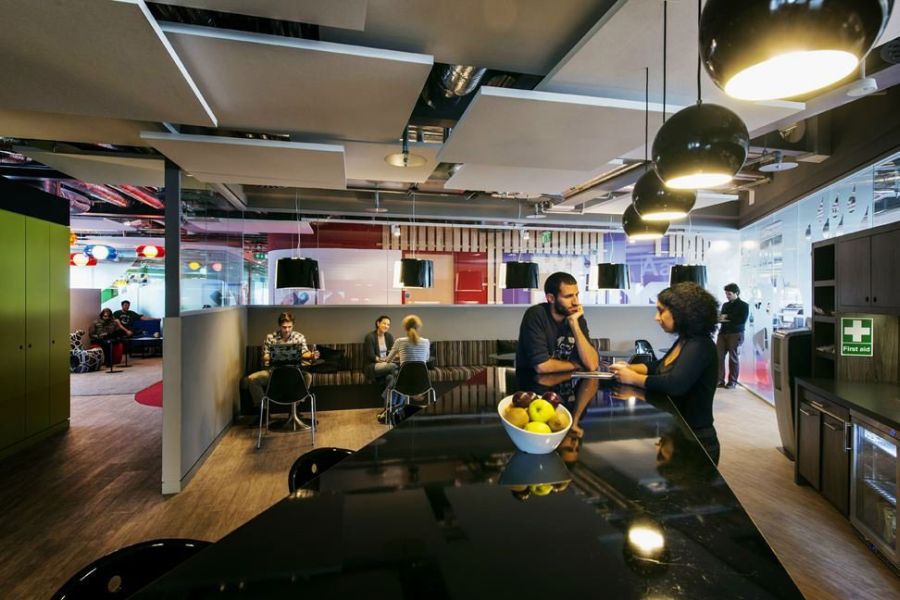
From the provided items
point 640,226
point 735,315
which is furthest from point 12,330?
point 735,315

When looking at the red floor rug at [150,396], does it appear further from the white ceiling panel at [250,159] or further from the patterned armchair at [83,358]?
the white ceiling panel at [250,159]

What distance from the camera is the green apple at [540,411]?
5.53ft

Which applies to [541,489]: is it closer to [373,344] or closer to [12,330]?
[373,344]

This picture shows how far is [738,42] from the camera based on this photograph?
0.90 meters

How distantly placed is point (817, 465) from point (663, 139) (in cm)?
339

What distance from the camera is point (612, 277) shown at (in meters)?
7.12

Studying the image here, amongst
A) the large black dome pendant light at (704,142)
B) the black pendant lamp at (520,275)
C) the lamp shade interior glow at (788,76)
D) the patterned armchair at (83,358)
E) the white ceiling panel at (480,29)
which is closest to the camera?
the lamp shade interior glow at (788,76)

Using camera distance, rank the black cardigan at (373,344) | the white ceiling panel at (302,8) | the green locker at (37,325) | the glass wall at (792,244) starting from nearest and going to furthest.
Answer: the white ceiling panel at (302,8)
the glass wall at (792,244)
the green locker at (37,325)
the black cardigan at (373,344)

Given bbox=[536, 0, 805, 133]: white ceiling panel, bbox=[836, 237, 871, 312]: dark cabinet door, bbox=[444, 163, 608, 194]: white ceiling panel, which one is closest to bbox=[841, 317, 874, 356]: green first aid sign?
bbox=[836, 237, 871, 312]: dark cabinet door

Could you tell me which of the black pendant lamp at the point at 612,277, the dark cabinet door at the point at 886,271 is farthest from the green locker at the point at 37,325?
the dark cabinet door at the point at 886,271

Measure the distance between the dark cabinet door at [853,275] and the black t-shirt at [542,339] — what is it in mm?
2184

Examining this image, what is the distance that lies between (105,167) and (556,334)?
4814 mm

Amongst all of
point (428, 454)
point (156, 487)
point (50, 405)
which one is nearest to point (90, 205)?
point (50, 405)

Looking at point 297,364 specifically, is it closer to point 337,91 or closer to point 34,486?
point 34,486
